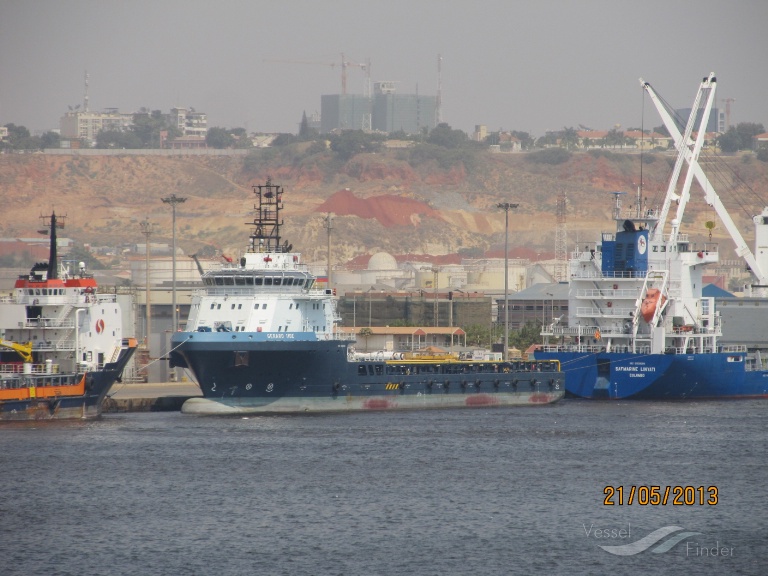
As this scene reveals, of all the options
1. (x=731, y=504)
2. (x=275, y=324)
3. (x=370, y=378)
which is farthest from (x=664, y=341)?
(x=731, y=504)

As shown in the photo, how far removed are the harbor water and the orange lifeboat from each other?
1237cm

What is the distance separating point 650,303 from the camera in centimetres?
7575

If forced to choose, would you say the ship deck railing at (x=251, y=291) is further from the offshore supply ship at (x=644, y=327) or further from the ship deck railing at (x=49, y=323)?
the offshore supply ship at (x=644, y=327)

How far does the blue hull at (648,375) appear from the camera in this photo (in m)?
74.8

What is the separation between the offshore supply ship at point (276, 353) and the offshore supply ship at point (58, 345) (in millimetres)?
3425

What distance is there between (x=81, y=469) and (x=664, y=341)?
37.5 metres

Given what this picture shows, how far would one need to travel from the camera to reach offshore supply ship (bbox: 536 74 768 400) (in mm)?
75250

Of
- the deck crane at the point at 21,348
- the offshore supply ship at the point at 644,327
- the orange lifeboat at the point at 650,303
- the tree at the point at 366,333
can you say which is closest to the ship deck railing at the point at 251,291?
the deck crane at the point at 21,348

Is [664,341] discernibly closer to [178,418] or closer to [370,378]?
[370,378]

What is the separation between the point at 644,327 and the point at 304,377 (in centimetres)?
2124

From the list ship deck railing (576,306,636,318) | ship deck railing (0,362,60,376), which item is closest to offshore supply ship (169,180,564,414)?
ship deck railing (0,362,60,376)

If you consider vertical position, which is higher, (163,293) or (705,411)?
(163,293)

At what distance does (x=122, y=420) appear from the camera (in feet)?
209

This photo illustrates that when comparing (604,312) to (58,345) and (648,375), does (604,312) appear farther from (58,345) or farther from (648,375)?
(58,345)
